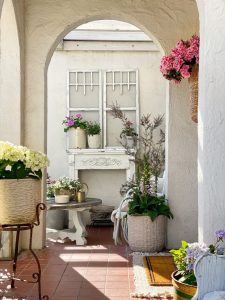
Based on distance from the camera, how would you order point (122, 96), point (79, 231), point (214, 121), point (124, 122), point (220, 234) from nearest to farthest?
point (220, 234), point (214, 121), point (79, 231), point (124, 122), point (122, 96)

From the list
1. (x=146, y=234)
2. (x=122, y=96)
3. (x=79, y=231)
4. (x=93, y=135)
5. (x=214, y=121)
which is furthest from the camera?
(x=122, y=96)

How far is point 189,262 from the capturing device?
2.89 meters

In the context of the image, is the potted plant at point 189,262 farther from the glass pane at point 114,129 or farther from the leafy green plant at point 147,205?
the glass pane at point 114,129

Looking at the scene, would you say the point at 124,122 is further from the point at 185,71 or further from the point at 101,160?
the point at 185,71

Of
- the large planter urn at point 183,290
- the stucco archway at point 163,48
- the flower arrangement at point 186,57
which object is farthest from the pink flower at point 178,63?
the large planter urn at point 183,290

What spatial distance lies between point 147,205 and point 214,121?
2.92 metres

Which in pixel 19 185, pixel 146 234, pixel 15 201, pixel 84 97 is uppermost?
pixel 84 97

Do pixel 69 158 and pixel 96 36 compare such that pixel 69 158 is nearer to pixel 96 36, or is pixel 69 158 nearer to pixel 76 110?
pixel 76 110

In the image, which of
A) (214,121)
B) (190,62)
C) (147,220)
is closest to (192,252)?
(214,121)

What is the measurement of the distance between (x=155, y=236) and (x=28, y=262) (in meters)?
1.61

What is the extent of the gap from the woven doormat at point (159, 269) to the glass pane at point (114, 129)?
10.6 ft

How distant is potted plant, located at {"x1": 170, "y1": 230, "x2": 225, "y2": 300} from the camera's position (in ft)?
9.27

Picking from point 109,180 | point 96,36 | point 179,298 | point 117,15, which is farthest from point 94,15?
point 179,298

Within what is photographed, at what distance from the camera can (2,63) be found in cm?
566
